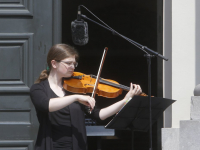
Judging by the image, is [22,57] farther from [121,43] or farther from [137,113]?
[121,43]

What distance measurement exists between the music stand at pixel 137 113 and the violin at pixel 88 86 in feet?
0.65

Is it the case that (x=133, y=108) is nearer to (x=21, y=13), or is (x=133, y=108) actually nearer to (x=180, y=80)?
(x=180, y=80)

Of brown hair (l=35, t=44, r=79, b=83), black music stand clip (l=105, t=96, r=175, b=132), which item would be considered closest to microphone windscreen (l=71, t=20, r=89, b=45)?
brown hair (l=35, t=44, r=79, b=83)

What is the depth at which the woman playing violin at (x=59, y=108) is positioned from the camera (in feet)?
11.8

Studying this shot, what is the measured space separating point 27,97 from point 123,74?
4758 millimetres

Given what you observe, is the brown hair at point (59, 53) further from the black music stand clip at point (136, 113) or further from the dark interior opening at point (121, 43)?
the dark interior opening at point (121, 43)

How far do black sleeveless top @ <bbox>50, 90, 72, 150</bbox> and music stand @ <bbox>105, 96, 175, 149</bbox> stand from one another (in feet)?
1.06

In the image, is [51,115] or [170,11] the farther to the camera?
[170,11]

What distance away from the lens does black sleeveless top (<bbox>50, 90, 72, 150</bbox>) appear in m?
3.65

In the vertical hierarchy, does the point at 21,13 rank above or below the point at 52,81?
above

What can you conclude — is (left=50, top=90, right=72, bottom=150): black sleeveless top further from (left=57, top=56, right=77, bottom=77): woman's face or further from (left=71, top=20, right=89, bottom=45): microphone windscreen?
(left=71, top=20, right=89, bottom=45): microphone windscreen

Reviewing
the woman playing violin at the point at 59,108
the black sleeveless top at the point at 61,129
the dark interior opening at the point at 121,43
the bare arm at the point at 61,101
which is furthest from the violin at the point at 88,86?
the dark interior opening at the point at 121,43

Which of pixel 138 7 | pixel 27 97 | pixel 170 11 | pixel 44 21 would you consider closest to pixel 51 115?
pixel 27 97

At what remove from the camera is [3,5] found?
476cm
